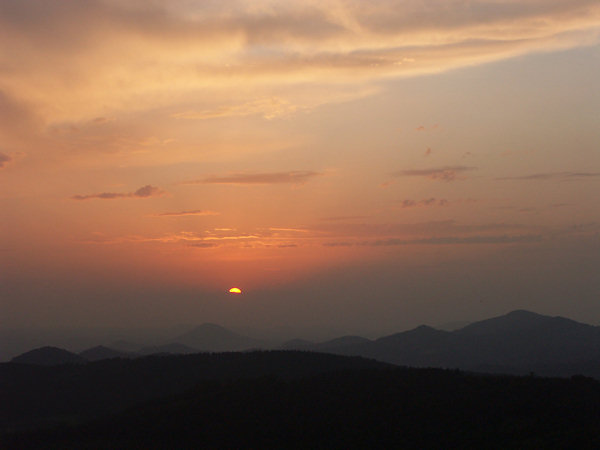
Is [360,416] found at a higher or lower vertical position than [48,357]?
lower

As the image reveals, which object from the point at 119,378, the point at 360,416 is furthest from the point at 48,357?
the point at 360,416

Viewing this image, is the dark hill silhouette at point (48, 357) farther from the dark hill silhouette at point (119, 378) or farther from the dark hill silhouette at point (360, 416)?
the dark hill silhouette at point (360, 416)

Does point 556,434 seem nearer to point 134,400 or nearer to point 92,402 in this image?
point 134,400

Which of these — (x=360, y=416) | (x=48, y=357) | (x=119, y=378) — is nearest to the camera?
(x=360, y=416)

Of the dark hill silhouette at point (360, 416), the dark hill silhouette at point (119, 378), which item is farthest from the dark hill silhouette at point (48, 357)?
the dark hill silhouette at point (360, 416)

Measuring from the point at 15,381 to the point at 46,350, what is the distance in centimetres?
6172

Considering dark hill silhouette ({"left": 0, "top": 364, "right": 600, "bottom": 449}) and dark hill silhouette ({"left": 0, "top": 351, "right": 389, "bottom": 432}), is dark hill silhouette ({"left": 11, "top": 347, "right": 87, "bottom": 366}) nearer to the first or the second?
dark hill silhouette ({"left": 0, "top": 351, "right": 389, "bottom": 432})

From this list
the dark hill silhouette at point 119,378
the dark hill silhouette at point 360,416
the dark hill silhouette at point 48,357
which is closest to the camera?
the dark hill silhouette at point 360,416

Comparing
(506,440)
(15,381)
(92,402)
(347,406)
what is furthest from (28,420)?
(506,440)

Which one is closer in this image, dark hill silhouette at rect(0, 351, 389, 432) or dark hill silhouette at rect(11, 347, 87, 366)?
dark hill silhouette at rect(0, 351, 389, 432)

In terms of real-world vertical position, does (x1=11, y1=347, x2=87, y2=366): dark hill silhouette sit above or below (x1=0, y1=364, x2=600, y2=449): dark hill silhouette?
above

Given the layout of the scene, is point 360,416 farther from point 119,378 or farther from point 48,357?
Answer: point 48,357

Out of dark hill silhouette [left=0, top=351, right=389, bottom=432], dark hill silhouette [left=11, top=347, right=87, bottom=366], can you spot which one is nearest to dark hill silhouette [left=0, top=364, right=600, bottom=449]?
dark hill silhouette [left=0, top=351, right=389, bottom=432]

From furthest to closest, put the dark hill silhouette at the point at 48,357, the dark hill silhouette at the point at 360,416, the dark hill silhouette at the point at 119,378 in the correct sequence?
1. the dark hill silhouette at the point at 48,357
2. the dark hill silhouette at the point at 119,378
3. the dark hill silhouette at the point at 360,416
